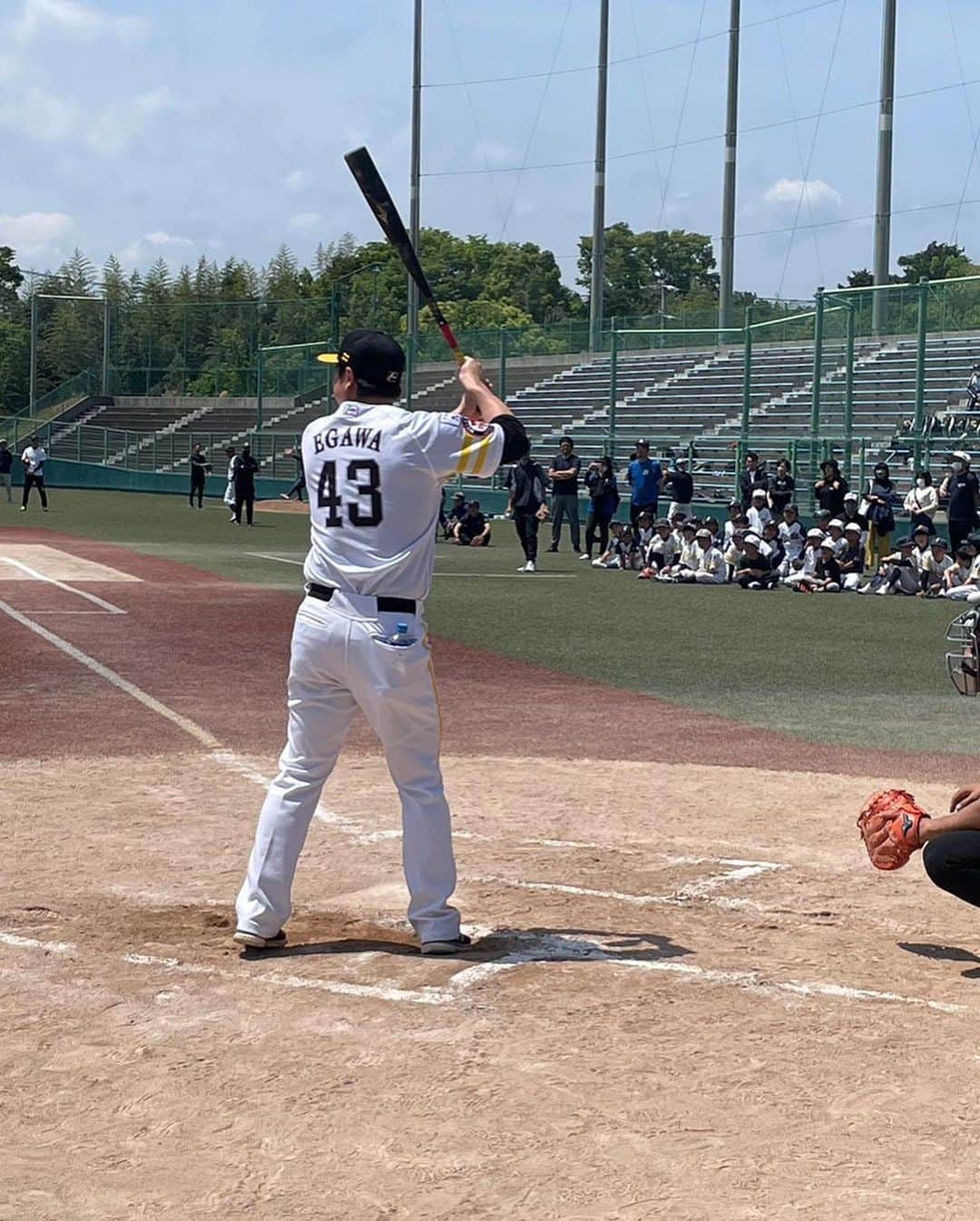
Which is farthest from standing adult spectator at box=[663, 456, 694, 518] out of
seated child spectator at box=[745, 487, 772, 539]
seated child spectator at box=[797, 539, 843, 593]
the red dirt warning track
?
the red dirt warning track

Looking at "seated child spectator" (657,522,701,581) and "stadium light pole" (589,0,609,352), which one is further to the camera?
"stadium light pole" (589,0,609,352)

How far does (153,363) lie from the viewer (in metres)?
74.2

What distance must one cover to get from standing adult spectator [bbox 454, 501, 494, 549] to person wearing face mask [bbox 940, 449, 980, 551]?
11.0 meters

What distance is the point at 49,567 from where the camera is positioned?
2380 cm

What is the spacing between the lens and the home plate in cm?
2219

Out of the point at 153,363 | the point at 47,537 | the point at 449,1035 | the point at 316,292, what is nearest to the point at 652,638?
the point at 449,1035

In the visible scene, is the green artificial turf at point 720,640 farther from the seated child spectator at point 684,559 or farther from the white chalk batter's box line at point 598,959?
the white chalk batter's box line at point 598,959

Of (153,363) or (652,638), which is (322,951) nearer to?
(652,638)

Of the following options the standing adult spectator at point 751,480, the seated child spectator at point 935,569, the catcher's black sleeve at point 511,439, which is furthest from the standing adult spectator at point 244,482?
the catcher's black sleeve at point 511,439

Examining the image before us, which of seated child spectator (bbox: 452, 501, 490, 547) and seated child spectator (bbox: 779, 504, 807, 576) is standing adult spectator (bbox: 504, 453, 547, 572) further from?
seated child spectator (bbox: 452, 501, 490, 547)

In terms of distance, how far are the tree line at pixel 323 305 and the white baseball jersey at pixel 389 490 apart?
35.1m

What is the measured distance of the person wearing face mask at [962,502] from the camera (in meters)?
23.5

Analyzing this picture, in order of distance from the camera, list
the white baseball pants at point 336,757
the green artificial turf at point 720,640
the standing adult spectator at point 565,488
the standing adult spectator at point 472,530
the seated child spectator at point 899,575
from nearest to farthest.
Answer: the white baseball pants at point 336,757, the green artificial turf at point 720,640, the seated child spectator at point 899,575, the standing adult spectator at point 565,488, the standing adult spectator at point 472,530

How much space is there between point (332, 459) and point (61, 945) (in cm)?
197
